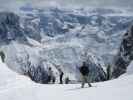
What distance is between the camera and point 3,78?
21.5 m

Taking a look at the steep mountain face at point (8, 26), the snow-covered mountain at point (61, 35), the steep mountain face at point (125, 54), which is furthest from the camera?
the snow-covered mountain at point (61, 35)

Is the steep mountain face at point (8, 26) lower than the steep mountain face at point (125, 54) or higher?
higher

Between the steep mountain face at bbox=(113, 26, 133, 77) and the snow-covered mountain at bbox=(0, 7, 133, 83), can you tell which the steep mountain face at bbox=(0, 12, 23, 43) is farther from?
the steep mountain face at bbox=(113, 26, 133, 77)

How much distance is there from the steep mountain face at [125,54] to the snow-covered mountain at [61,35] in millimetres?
1741

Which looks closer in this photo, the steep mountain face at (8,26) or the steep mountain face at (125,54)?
the steep mountain face at (125,54)

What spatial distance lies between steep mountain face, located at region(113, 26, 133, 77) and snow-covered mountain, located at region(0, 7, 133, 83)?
5.71 ft

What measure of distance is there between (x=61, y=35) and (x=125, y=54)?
1242cm

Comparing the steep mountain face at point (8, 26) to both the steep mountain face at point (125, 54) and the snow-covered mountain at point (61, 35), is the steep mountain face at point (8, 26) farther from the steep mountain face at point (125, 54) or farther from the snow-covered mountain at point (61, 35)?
the steep mountain face at point (125, 54)

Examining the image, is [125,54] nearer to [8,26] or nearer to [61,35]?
[61,35]

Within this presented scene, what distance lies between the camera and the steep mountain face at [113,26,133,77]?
45.0m

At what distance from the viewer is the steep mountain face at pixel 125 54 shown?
148ft

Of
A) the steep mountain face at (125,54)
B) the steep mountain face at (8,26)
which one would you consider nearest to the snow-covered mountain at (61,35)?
the steep mountain face at (8,26)

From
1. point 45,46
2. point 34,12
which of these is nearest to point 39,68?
point 45,46

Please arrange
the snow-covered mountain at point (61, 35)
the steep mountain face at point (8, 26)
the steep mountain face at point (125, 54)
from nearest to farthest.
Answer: the steep mountain face at point (125, 54) < the steep mountain face at point (8, 26) < the snow-covered mountain at point (61, 35)
